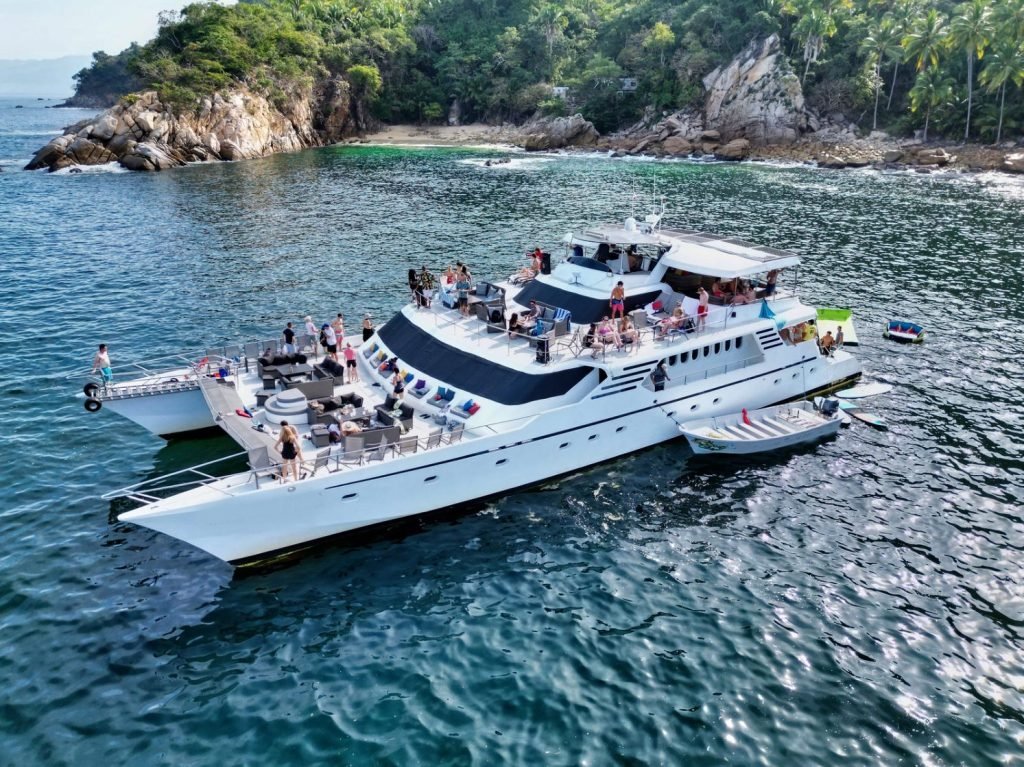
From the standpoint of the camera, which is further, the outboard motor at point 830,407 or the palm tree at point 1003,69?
the palm tree at point 1003,69

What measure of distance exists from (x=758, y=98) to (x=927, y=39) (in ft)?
65.7

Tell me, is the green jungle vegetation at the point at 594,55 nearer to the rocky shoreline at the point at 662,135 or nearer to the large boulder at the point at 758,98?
the rocky shoreline at the point at 662,135

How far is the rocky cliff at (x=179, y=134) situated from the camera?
86750 mm

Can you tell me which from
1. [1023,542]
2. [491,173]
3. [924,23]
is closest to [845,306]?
[1023,542]

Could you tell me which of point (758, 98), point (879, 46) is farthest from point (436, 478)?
point (879, 46)

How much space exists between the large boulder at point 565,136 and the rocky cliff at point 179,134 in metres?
36.3

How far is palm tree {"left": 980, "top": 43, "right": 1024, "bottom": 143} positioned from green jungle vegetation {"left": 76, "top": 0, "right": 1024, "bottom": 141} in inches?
7.5

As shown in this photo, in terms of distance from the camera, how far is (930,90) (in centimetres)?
8819

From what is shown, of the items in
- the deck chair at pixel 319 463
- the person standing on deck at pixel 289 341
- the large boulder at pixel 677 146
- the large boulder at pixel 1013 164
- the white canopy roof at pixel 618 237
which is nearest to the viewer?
the deck chair at pixel 319 463

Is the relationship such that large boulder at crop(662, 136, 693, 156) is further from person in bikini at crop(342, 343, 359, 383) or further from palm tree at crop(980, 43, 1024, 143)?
person in bikini at crop(342, 343, 359, 383)

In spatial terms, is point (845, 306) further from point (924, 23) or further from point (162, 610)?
point (924, 23)

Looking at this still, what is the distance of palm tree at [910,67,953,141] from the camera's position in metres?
87.5

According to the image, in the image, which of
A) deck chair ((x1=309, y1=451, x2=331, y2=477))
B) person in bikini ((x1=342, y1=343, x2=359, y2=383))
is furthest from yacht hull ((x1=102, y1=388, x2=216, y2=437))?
deck chair ((x1=309, y1=451, x2=331, y2=477))

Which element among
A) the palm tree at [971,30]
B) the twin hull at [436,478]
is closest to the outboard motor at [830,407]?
the twin hull at [436,478]
